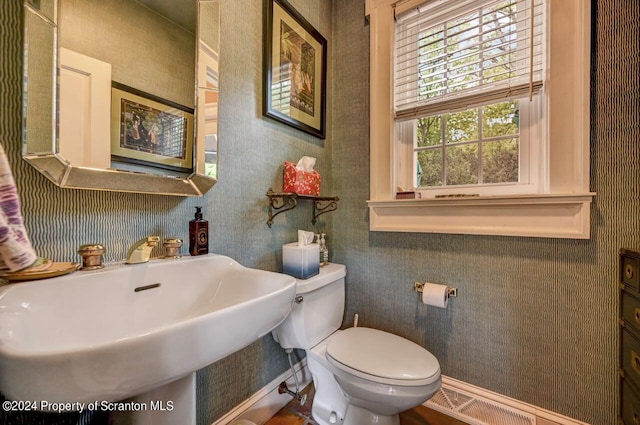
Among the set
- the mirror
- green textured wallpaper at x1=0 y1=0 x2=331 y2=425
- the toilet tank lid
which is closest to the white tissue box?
the toilet tank lid

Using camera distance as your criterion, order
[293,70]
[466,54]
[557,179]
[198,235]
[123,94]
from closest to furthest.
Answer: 1. [123,94]
2. [198,235]
3. [557,179]
4. [466,54]
5. [293,70]

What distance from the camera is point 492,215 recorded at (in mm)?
1146

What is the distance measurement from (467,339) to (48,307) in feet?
4.99

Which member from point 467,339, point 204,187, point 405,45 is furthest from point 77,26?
point 467,339

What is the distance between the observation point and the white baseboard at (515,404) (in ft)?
3.45

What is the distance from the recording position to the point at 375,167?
1445mm

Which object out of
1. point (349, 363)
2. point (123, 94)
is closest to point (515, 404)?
point (349, 363)

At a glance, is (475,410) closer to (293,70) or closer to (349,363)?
(349,363)

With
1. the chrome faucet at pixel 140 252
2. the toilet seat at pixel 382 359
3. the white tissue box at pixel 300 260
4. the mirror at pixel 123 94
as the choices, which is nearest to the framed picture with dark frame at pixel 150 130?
the mirror at pixel 123 94

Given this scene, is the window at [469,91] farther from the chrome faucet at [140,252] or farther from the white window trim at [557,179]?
the chrome faucet at [140,252]

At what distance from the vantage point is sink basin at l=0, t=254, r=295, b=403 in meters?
0.36

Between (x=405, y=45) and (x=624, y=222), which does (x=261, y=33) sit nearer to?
(x=405, y=45)

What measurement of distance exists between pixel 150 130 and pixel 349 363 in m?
1.09

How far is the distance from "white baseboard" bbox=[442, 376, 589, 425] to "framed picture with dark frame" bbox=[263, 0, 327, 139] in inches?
59.1
